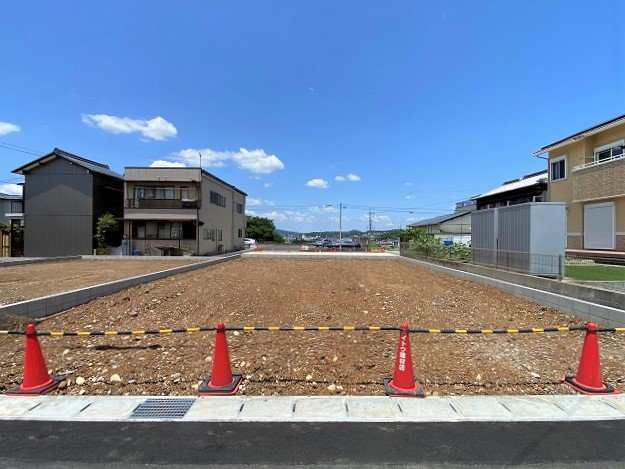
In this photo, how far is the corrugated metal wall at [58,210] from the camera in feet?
82.8

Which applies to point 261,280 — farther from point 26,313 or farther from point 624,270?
point 624,270

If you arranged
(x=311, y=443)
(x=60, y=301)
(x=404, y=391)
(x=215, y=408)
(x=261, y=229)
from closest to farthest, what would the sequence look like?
(x=311, y=443)
(x=215, y=408)
(x=404, y=391)
(x=60, y=301)
(x=261, y=229)

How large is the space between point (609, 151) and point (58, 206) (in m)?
33.2

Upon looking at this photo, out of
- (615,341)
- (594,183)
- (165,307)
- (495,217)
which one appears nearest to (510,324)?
(615,341)

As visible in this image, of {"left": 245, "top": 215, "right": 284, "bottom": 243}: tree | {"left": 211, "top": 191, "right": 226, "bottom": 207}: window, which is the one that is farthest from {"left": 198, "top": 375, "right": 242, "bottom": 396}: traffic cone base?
{"left": 245, "top": 215, "right": 284, "bottom": 243}: tree

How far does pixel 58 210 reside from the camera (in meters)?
25.3

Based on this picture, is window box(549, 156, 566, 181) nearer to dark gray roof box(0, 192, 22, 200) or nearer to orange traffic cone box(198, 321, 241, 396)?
orange traffic cone box(198, 321, 241, 396)

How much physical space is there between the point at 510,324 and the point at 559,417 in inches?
145

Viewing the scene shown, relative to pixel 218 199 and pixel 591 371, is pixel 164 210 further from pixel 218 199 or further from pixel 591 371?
pixel 591 371

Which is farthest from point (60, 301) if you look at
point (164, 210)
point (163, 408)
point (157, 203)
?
point (157, 203)

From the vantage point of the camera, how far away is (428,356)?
512 centimetres

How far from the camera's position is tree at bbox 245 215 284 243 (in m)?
67.7

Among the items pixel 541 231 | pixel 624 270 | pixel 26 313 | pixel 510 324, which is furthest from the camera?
pixel 624 270

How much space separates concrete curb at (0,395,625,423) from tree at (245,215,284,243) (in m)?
63.1
